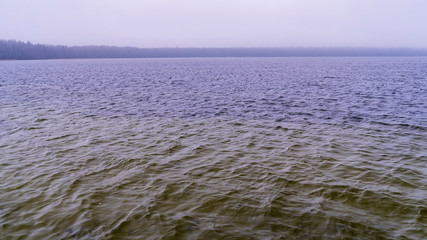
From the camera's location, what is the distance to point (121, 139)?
1866cm

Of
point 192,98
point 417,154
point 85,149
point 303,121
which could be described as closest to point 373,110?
point 303,121

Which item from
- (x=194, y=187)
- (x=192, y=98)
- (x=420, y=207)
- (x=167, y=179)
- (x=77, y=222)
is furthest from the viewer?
(x=192, y=98)

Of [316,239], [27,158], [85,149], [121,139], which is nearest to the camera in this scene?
[316,239]

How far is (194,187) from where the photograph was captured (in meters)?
11.6

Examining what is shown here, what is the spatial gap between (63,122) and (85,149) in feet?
30.1

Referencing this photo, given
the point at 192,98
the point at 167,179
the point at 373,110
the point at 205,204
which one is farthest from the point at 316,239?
the point at 192,98

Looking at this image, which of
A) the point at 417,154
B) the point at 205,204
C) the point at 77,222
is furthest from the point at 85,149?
the point at 417,154

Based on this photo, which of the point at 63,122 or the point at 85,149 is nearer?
Answer: the point at 85,149

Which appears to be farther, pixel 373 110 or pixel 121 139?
pixel 373 110

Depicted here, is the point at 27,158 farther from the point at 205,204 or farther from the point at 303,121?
the point at 303,121

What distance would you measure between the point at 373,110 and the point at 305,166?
1972 cm

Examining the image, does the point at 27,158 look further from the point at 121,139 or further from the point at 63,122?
the point at 63,122

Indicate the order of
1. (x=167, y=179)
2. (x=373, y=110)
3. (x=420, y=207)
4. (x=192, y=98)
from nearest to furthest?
1. (x=420, y=207)
2. (x=167, y=179)
3. (x=373, y=110)
4. (x=192, y=98)

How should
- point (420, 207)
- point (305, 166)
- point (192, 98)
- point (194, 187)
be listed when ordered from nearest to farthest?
point (420, 207)
point (194, 187)
point (305, 166)
point (192, 98)
